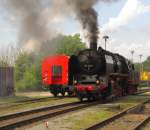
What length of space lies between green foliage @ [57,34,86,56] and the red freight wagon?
42.5 meters

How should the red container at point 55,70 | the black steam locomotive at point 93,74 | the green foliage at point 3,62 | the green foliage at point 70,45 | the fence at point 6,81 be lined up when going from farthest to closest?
the green foliage at point 70,45 < the green foliage at point 3,62 < the fence at point 6,81 < the red container at point 55,70 < the black steam locomotive at point 93,74

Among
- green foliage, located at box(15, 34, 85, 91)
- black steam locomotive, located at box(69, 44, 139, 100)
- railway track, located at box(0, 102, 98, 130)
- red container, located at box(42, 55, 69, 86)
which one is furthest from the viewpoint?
green foliage, located at box(15, 34, 85, 91)

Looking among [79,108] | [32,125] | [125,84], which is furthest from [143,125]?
[125,84]

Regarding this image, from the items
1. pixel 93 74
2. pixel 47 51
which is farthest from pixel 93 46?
pixel 47 51

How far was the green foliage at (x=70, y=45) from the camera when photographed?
253 feet

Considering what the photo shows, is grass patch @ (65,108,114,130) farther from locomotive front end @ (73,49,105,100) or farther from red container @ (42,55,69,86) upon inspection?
red container @ (42,55,69,86)

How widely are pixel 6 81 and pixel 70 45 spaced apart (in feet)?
142

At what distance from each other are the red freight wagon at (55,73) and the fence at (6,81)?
4.52 m

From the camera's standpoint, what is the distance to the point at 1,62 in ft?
251

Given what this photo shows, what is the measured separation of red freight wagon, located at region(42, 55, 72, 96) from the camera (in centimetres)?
3158

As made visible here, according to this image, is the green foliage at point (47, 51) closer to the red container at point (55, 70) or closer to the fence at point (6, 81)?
the fence at point (6, 81)

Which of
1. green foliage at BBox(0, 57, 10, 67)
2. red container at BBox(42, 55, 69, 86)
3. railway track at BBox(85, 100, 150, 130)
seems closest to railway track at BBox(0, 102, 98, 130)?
railway track at BBox(85, 100, 150, 130)

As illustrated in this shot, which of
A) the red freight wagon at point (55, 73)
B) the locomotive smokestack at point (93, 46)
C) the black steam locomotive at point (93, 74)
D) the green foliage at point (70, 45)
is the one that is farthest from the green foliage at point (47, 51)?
the black steam locomotive at point (93, 74)

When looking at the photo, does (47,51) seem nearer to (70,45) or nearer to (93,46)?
(70,45)
